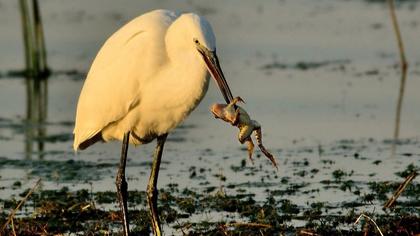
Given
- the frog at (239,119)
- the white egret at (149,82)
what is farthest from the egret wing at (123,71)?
the frog at (239,119)

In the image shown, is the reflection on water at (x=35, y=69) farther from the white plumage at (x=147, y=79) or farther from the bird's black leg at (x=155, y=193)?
the white plumage at (x=147, y=79)

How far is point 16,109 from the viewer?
14469 millimetres

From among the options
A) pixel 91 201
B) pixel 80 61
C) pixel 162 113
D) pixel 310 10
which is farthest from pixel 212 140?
pixel 310 10

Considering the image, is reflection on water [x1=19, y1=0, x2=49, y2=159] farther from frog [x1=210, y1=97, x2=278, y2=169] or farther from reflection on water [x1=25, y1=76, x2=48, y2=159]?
frog [x1=210, y1=97, x2=278, y2=169]

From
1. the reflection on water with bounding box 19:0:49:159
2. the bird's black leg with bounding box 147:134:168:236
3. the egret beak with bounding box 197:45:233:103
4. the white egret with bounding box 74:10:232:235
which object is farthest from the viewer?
the reflection on water with bounding box 19:0:49:159

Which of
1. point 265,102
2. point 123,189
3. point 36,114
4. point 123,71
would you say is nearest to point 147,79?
point 123,71

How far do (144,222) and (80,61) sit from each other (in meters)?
8.60

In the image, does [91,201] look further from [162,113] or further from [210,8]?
[210,8]

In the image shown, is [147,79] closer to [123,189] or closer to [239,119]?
[239,119]

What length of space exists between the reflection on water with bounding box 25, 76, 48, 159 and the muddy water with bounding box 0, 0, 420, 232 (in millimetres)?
38

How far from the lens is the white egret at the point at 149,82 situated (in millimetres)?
7773

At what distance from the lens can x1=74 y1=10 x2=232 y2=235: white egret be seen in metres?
7.77

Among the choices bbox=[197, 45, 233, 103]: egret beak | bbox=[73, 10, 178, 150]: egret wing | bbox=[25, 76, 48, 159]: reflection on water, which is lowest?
bbox=[197, 45, 233, 103]: egret beak

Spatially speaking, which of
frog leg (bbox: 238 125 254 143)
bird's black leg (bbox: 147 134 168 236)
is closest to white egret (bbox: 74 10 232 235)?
bird's black leg (bbox: 147 134 168 236)
